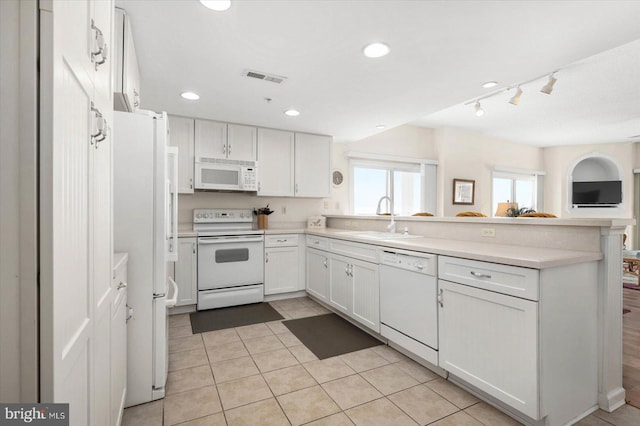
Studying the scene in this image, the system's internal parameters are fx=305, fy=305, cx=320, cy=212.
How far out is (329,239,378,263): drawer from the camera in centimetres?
266

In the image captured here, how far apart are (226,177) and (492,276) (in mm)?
3089

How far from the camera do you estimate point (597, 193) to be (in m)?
6.59

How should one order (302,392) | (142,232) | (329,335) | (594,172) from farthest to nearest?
(594,172), (329,335), (302,392), (142,232)

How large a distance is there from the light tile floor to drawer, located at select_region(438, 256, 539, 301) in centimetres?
73

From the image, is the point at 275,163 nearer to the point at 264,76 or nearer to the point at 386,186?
the point at 264,76

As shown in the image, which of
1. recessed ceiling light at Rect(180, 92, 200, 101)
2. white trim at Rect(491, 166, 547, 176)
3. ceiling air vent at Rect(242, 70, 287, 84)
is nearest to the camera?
ceiling air vent at Rect(242, 70, 287, 84)

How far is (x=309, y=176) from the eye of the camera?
4.43m

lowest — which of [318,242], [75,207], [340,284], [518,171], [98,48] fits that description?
[340,284]

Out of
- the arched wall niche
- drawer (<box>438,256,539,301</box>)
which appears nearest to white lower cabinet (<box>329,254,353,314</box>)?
drawer (<box>438,256,539,301</box>)

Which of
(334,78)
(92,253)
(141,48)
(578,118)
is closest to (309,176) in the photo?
(334,78)

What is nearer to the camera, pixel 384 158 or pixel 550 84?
pixel 550 84

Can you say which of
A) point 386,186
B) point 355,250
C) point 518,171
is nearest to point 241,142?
point 355,250

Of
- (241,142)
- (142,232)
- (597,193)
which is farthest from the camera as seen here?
(597,193)

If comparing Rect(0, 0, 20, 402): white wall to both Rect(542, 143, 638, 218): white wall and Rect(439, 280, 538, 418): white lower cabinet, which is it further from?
Rect(542, 143, 638, 218): white wall
